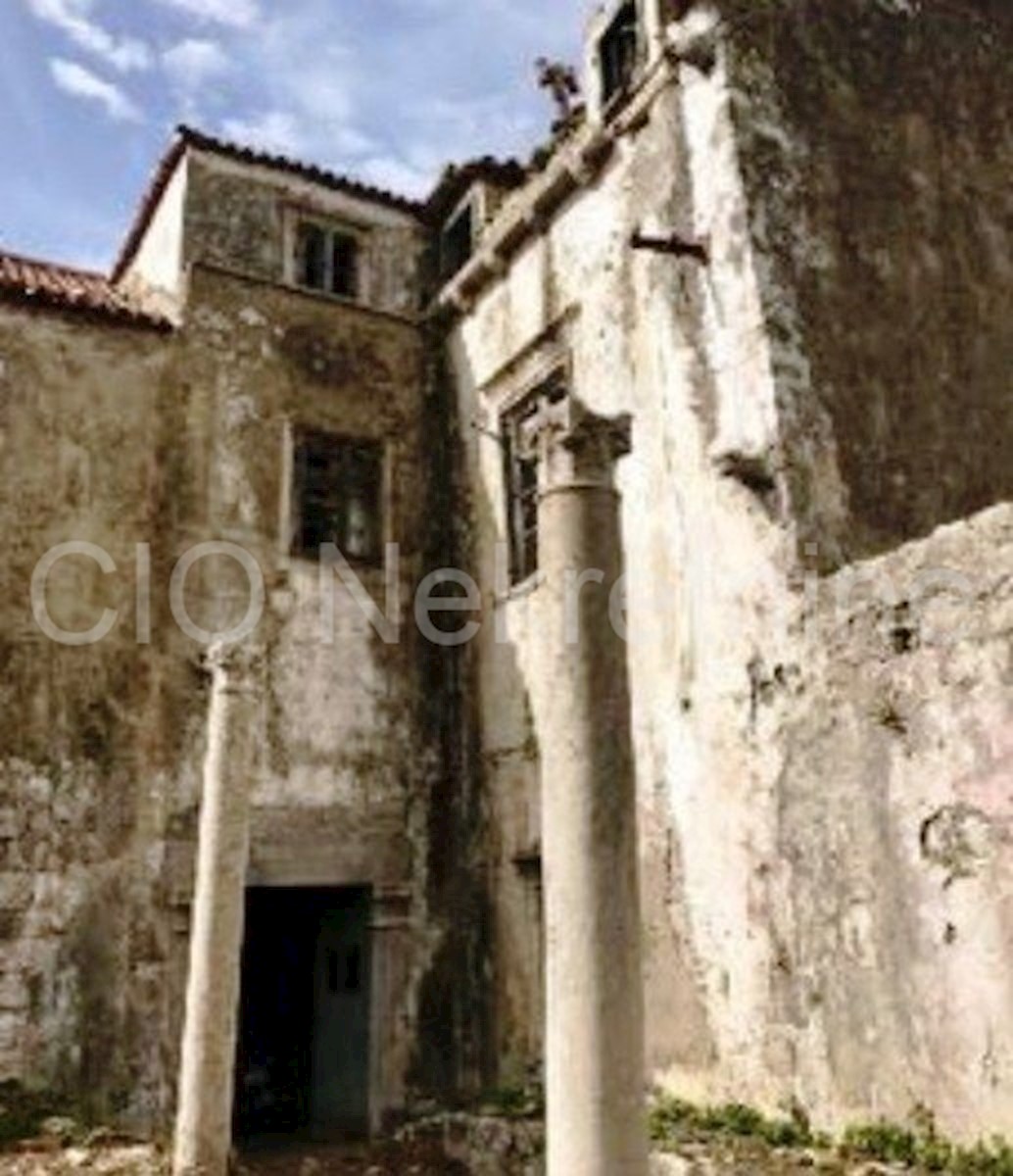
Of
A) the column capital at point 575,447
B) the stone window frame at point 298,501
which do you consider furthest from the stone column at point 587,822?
the stone window frame at point 298,501

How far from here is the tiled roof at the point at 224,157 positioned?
14.1m

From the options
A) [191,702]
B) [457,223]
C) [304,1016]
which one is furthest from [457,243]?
[304,1016]

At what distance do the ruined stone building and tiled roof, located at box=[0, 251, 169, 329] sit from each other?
53 millimetres

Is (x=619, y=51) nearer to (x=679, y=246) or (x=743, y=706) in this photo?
(x=679, y=246)

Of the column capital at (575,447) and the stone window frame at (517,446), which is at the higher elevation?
the stone window frame at (517,446)

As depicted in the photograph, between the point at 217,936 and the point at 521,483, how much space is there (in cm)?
552

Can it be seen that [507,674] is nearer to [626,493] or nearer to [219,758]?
[626,493]

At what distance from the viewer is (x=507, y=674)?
12.4 metres

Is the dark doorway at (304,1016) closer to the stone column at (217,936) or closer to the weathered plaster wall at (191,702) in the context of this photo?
the weathered plaster wall at (191,702)

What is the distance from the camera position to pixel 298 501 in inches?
535

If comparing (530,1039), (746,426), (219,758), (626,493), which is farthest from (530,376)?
(530,1039)

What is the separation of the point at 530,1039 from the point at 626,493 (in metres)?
4.69

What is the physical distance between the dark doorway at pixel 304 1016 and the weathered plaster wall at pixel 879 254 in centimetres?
650

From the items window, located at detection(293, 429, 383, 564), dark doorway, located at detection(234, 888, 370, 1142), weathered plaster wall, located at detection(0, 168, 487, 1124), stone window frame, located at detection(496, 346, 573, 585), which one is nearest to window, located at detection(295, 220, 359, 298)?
weathered plaster wall, located at detection(0, 168, 487, 1124)
